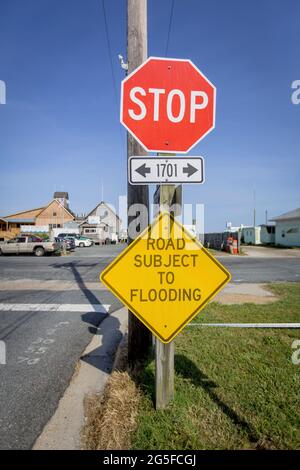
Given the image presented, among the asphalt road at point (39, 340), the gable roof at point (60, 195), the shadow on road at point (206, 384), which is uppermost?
the gable roof at point (60, 195)

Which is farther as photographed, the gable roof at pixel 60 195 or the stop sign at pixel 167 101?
the gable roof at pixel 60 195

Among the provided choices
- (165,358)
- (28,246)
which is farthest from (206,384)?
(28,246)

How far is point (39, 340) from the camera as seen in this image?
15.7ft

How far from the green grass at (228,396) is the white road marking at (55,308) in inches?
113

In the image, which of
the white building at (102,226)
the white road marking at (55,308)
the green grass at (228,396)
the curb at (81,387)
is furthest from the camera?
the white building at (102,226)

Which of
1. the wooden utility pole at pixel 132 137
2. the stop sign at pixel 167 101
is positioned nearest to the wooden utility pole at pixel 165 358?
the stop sign at pixel 167 101

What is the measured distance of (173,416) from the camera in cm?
256

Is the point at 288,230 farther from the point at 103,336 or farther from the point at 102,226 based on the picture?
the point at 102,226

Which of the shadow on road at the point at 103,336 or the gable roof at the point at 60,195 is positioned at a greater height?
the gable roof at the point at 60,195

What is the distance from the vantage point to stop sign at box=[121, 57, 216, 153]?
2766mm

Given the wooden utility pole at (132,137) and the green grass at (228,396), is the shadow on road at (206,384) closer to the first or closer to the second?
the green grass at (228,396)

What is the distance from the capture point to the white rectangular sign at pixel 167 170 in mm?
2576

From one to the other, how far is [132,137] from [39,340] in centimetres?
361

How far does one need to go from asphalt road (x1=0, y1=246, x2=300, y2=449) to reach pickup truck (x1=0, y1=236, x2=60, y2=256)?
11.1 metres
